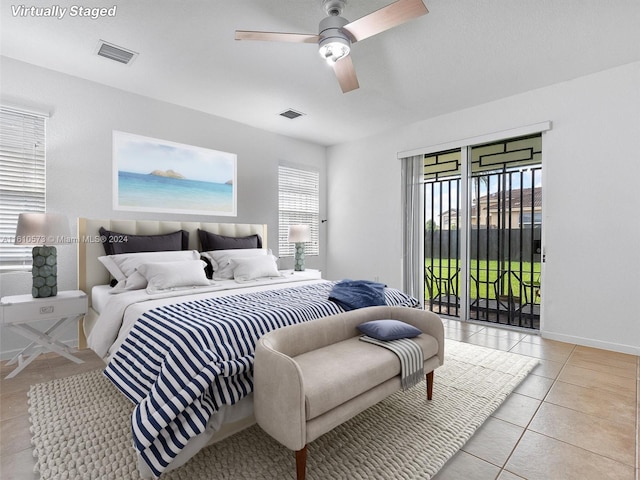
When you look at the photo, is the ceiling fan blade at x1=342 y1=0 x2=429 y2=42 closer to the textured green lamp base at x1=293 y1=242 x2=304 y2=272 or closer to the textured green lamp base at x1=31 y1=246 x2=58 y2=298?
the textured green lamp base at x1=293 y1=242 x2=304 y2=272

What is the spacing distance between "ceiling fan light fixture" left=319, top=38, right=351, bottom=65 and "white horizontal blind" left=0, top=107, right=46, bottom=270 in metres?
2.84

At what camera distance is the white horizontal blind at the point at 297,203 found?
5289 mm

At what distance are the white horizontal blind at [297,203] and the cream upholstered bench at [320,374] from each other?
10.1 feet

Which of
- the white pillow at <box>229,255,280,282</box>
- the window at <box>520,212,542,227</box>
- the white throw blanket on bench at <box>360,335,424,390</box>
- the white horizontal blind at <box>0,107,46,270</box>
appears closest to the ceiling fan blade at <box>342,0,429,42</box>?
the white throw blanket on bench at <box>360,335,424,390</box>

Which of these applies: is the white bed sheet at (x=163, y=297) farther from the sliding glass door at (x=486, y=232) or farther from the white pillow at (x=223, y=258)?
the sliding glass door at (x=486, y=232)

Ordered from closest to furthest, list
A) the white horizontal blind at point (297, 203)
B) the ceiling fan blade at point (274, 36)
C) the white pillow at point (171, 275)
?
the ceiling fan blade at point (274, 36)
the white pillow at point (171, 275)
the white horizontal blind at point (297, 203)

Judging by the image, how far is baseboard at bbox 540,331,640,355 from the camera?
3.18m

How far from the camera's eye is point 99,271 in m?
3.36

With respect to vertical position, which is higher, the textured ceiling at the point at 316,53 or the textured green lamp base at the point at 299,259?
the textured ceiling at the point at 316,53

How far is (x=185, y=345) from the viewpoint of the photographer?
168 cm

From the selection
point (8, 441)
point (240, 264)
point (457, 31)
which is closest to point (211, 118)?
point (240, 264)

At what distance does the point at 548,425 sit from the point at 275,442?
166 centimetres

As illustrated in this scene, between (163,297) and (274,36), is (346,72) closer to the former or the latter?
(274,36)

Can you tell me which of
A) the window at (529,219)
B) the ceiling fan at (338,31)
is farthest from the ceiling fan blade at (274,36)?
the window at (529,219)
